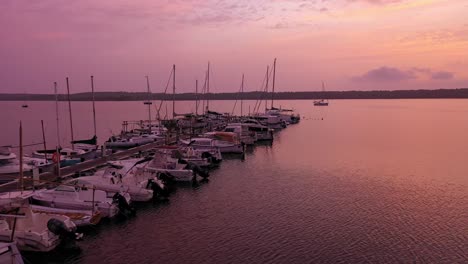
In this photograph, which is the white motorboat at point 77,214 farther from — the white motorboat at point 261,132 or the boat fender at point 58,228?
the white motorboat at point 261,132

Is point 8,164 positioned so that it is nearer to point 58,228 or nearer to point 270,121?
point 58,228

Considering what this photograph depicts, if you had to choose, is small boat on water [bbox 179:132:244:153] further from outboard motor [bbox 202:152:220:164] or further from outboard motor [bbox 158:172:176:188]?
outboard motor [bbox 158:172:176:188]

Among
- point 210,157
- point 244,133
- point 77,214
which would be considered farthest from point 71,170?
point 244,133

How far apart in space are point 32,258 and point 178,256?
5.96m

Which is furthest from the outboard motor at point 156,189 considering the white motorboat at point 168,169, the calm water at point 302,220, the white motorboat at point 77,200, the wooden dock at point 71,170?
the wooden dock at point 71,170

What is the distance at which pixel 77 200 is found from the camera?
21.1 m

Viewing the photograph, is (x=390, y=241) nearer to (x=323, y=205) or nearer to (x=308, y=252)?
(x=308, y=252)

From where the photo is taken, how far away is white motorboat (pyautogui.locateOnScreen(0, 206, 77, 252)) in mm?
16578

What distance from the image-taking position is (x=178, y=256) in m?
17.4

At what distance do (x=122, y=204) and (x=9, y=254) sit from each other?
8084mm

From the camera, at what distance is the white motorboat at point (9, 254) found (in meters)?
14.0

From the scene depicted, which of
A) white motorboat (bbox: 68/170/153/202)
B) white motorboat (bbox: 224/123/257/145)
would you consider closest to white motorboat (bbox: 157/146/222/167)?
white motorboat (bbox: 68/170/153/202)

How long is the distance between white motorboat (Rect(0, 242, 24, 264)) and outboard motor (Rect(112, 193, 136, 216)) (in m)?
7.69

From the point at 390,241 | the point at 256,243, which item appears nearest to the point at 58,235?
the point at 256,243
